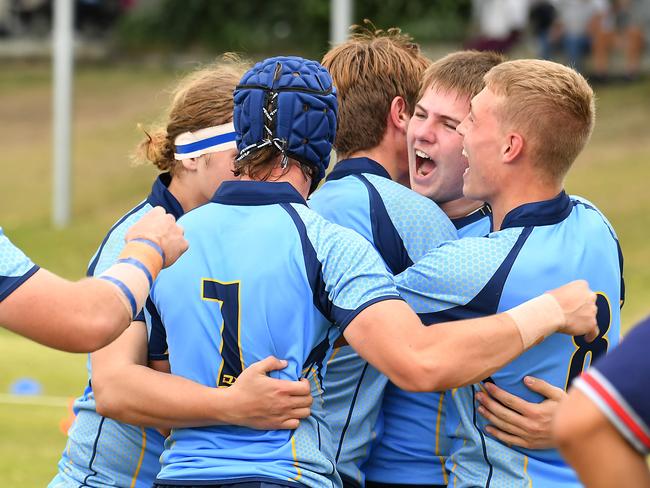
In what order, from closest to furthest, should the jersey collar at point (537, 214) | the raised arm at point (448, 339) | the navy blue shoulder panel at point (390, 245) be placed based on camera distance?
the raised arm at point (448, 339), the jersey collar at point (537, 214), the navy blue shoulder panel at point (390, 245)

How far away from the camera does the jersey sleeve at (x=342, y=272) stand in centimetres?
315

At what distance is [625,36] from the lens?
23812 millimetres

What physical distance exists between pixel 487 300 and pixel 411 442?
655mm

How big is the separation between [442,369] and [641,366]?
3.12 feet

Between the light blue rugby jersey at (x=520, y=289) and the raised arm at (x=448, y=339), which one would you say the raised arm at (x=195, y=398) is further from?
the light blue rugby jersey at (x=520, y=289)

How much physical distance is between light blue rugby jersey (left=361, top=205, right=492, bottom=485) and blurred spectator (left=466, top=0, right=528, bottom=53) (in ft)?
69.8

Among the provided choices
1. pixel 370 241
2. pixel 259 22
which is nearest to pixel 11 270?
pixel 370 241

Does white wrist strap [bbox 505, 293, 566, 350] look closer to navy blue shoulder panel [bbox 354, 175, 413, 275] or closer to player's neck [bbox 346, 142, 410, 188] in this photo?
navy blue shoulder panel [bbox 354, 175, 413, 275]

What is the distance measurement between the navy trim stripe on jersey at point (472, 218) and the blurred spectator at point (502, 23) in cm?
2064

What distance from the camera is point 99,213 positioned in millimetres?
21859

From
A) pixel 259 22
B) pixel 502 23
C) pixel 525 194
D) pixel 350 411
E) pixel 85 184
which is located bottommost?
pixel 85 184

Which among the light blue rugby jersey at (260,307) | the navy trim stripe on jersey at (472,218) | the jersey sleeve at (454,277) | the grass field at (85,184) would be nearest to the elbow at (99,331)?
the light blue rugby jersey at (260,307)

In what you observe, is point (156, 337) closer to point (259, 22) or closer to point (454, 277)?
point (454, 277)

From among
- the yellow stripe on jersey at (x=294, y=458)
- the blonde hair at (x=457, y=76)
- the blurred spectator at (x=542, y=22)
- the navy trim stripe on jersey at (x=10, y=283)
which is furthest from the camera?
the blurred spectator at (x=542, y=22)
